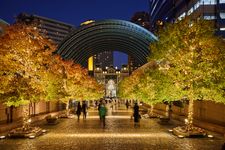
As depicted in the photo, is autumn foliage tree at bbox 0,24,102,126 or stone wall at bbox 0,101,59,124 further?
stone wall at bbox 0,101,59,124

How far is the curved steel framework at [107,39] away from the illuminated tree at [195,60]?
3458 inches

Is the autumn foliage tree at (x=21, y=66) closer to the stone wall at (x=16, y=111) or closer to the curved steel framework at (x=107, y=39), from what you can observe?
the stone wall at (x=16, y=111)

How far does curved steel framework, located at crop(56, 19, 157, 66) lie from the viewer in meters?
127

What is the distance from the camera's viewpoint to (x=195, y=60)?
2886cm

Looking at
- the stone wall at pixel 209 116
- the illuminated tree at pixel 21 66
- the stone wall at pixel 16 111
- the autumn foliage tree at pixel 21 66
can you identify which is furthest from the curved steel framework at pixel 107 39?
the illuminated tree at pixel 21 66

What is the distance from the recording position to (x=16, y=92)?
94.4 ft

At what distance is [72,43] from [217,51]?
342 feet

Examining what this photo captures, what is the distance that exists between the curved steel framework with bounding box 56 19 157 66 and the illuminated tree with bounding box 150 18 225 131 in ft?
288

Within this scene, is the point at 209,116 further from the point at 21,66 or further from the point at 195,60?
the point at 21,66

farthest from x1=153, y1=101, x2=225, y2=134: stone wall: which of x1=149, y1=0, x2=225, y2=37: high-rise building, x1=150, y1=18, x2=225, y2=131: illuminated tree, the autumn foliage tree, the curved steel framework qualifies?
the curved steel framework

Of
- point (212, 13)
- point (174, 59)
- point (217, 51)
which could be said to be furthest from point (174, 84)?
point (212, 13)

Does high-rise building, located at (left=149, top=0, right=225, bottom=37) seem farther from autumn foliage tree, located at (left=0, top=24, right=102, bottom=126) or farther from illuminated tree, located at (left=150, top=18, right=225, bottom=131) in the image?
autumn foliage tree, located at (left=0, top=24, right=102, bottom=126)

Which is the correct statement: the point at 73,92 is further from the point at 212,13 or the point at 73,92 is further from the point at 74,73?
the point at 212,13

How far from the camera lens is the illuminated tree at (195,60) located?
1096 inches
